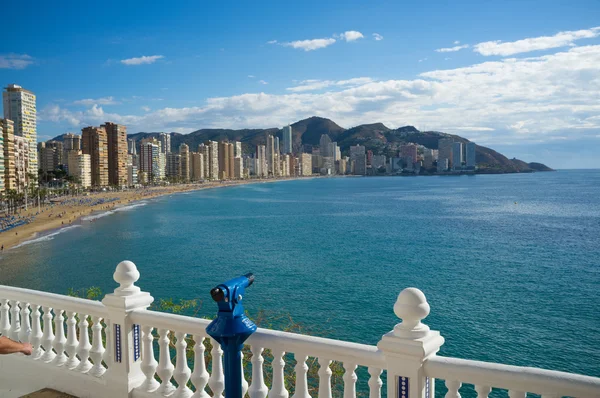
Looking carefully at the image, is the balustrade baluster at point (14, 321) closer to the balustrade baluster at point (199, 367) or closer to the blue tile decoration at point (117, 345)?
the blue tile decoration at point (117, 345)

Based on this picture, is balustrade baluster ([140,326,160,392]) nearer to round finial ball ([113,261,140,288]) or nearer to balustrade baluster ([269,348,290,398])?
round finial ball ([113,261,140,288])

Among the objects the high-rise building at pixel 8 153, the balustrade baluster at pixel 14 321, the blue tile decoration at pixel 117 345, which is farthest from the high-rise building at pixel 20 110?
the blue tile decoration at pixel 117 345

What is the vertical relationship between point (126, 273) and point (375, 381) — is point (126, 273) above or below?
above

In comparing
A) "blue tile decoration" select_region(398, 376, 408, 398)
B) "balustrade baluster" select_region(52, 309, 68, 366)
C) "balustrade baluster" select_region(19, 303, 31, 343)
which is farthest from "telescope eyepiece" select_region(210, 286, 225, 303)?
"balustrade baluster" select_region(19, 303, 31, 343)

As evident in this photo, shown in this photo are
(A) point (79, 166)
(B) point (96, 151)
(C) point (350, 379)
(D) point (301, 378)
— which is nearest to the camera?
(C) point (350, 379)

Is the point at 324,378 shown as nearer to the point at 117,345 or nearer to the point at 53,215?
the point at 117,345

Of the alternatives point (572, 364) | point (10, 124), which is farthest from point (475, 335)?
point (10, 124)

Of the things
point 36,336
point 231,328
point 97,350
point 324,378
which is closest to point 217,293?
point 231,328
